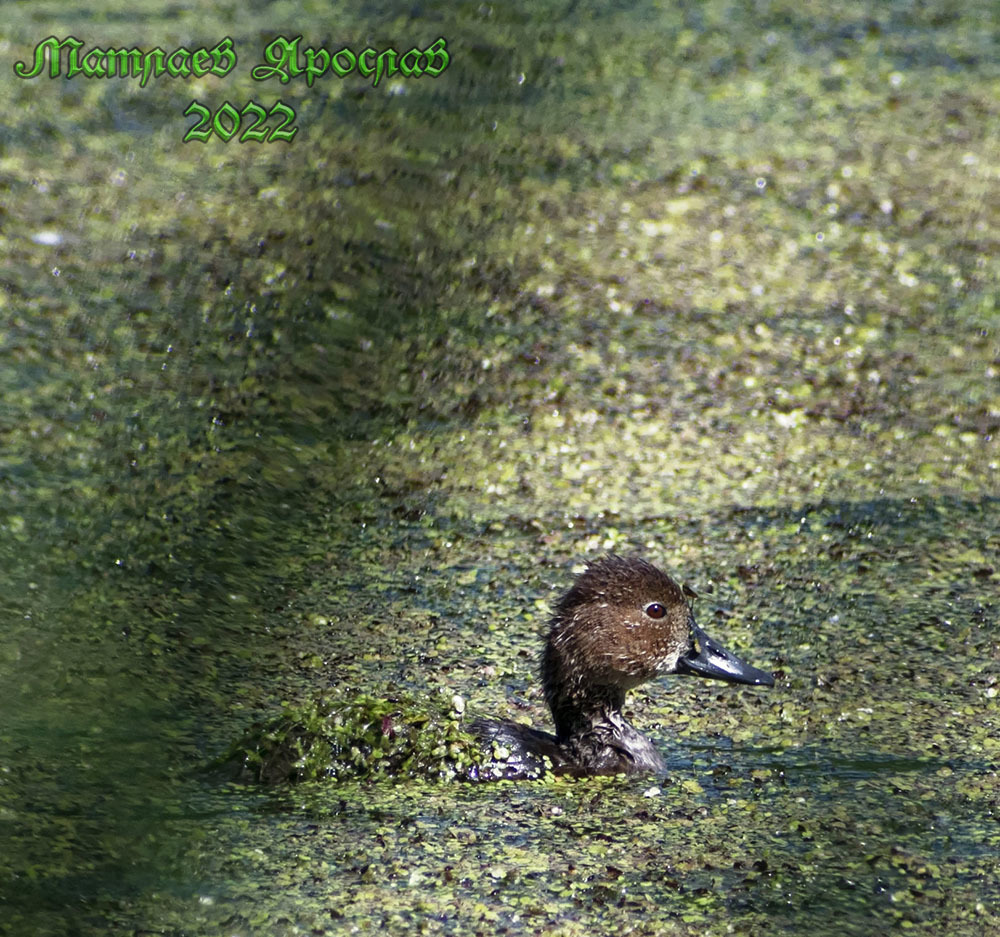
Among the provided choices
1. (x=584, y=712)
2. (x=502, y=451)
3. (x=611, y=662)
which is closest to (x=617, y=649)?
A: (x=611, y=662)

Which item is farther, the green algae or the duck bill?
the duck bill

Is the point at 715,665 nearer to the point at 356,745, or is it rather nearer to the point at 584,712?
the point at 584,712

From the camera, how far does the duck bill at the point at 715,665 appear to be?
4426 millimetres

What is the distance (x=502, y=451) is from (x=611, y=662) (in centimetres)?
165

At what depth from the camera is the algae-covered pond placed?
3.69 meters

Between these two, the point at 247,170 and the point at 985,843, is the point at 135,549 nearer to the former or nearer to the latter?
the point at 985,843

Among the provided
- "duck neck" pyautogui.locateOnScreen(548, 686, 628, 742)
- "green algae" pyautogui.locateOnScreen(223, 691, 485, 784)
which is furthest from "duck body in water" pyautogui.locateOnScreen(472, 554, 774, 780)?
"green algae" pyautogui.locateOnScreen(223, 691, 485, 784)

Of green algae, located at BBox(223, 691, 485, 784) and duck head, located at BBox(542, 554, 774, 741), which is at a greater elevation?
duck head, located at BBox(542, 554, 774, 741)

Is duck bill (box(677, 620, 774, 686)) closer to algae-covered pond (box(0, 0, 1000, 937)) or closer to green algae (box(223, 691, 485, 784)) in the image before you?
algae-covered pond (box(0, 0, 1000, 937))

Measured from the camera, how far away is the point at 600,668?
14.4ft

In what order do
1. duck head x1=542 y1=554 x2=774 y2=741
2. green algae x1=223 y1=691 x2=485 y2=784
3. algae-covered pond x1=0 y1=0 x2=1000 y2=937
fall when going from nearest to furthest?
1. algae-covered pond x1=0 y1=0 x2=1000 y2=937
2. green algae x1=223 y1=691 x2=485 y2=784
3. duck head x1=542 y1=554 x2=774 y2=741

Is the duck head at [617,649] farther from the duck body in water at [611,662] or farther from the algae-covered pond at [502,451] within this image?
the algae-covered pond at [502,451]

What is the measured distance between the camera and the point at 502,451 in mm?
5895

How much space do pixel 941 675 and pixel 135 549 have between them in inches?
101
